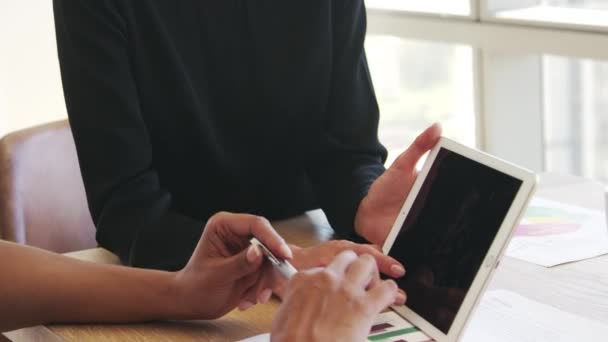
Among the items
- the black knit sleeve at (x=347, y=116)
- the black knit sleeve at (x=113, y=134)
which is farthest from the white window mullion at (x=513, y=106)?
the black knit sleeve at (x=113, y=134)

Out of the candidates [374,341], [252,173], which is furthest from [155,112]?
[374,341]

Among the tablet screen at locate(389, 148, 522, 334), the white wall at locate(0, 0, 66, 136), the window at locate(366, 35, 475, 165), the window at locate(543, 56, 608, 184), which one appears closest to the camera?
the tablet screen at locate(389, 148, 522, 334)

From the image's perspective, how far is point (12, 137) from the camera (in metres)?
1.70

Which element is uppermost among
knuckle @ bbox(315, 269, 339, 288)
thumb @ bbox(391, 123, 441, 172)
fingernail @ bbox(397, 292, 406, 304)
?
thumb @ bbox(391, 123, 441, 172)

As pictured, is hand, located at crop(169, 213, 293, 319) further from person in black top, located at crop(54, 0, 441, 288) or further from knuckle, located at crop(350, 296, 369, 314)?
knuckle, located at crop(350, 296, 369, 314)

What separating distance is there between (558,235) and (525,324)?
29cm

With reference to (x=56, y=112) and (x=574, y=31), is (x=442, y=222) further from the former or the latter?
(x=56, y=112)

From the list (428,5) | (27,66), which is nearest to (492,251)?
(428,5)

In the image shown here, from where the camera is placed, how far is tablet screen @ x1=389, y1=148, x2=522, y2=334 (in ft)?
3.36

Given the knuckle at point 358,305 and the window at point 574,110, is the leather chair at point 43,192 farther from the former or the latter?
the window at point 574,110

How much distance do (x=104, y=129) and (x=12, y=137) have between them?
0.46 meters

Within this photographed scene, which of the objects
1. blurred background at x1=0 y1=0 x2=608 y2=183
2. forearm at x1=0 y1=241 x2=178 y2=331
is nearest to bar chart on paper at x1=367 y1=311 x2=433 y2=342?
forearm at x1=0 y1=241 x2=178 y2=331

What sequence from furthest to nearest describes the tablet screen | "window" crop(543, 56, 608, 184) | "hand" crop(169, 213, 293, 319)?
"window" crop(543, 56, 608, 184) → "hand" crop(169, 213, 293, 319) → the tablet screen

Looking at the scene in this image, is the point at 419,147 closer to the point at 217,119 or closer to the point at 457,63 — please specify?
the point at 217,119
